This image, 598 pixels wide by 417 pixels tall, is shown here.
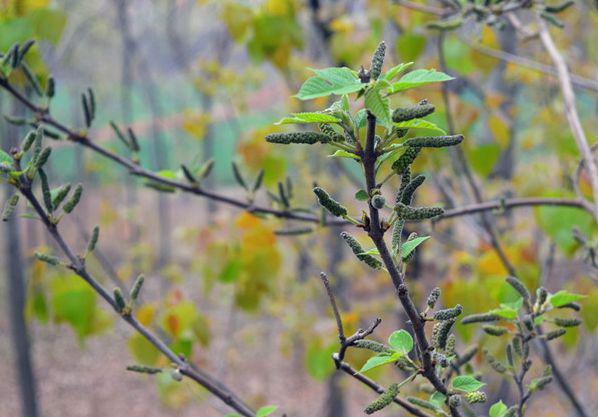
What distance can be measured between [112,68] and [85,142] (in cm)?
1645

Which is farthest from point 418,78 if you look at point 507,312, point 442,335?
point 507,312

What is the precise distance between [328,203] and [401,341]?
0.22 meters

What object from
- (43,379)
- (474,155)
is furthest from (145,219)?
(474,155)

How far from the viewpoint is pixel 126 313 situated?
1063mm

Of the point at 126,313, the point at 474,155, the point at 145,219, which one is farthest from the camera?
the point at 145,219

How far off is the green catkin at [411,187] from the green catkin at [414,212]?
0.08ft

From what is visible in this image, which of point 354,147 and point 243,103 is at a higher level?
point 243,103

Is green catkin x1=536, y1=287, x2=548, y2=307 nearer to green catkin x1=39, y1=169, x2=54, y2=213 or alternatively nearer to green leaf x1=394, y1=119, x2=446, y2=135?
green leaf x1=394, y1=119, x2=446, y2=135

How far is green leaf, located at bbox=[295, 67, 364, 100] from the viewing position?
610 mm

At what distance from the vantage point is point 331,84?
636 mm

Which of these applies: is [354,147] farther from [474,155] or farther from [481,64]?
[481,64]

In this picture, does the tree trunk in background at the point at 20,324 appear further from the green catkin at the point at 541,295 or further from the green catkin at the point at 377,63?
the green catkin at the point at 377,63

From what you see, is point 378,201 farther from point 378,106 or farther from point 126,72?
point 126,72

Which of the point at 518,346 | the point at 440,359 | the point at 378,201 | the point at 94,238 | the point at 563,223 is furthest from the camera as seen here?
the point at 563,223
